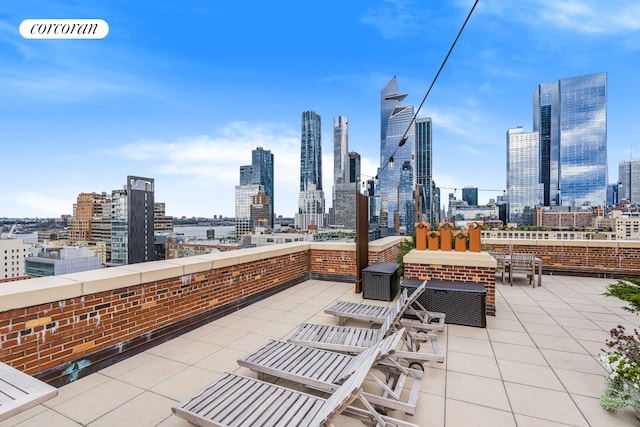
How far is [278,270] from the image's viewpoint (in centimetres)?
679

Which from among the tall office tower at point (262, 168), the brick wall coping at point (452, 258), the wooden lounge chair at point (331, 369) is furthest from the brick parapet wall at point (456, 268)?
the tall office tower at point (262, 168)

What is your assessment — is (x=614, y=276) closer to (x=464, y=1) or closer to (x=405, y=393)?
(x=464, y=1)

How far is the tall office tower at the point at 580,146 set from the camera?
383 ft

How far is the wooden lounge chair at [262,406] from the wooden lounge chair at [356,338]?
0.94 m

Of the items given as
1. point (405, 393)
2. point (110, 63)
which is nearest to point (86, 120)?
point (110, 63)

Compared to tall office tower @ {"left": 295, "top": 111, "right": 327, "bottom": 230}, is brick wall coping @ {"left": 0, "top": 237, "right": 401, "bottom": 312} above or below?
below

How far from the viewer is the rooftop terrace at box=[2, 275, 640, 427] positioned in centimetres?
246

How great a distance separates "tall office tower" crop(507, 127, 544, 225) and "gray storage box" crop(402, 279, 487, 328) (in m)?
72.0

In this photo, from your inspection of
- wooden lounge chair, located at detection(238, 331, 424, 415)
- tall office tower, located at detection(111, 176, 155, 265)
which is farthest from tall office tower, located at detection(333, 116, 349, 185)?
wooden lounge chair, located at detection(238, 331, 424, 415)

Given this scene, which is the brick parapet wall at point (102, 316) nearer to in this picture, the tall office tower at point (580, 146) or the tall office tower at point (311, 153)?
the tall office tower at point (580, 146)

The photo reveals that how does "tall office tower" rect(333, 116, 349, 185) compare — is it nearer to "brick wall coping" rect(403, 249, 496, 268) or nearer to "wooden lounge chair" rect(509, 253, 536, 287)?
"wooden lounge chair" rect(509, 253, 536, 287)

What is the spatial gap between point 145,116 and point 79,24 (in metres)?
18.2

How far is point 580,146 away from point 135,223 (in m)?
168

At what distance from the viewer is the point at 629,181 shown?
364 ft
